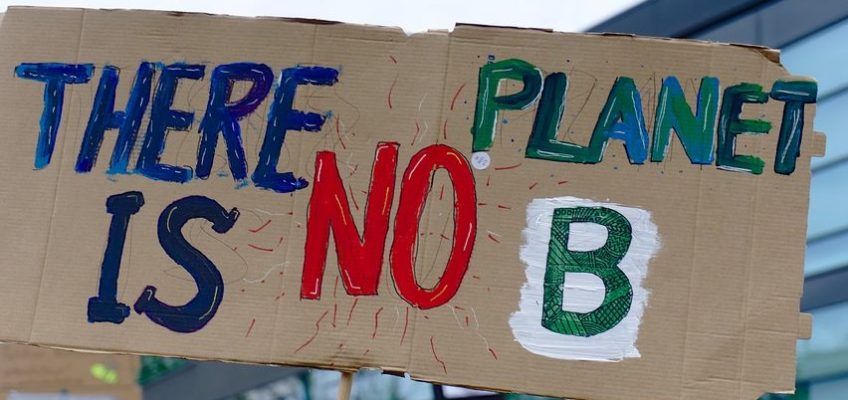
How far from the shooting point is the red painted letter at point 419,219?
2131 mm

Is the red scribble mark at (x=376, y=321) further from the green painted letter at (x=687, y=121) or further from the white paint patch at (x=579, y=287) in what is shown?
the green painted letter at (x=687, y=121)

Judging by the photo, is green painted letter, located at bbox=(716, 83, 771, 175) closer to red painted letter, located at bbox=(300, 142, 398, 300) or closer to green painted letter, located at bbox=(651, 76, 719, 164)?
green painted letter, located at bbox=(651, 76, 719, 164)

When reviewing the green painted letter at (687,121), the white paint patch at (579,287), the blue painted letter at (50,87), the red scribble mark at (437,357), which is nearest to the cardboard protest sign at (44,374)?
the blue painted letter at (50,87)

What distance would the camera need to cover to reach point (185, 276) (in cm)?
220

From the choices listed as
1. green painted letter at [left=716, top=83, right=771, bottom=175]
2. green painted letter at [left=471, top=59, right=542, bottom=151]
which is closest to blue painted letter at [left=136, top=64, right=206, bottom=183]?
green painted letter at [left=471, top=59, right=542, bottom=151]

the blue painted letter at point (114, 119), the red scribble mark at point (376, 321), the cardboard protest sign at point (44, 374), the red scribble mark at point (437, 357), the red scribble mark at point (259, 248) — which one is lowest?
the cardboard protest sign at point (44, 374)

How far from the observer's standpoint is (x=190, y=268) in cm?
220

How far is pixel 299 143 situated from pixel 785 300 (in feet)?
3.15

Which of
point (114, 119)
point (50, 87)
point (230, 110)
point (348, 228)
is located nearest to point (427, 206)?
point (348, 228)

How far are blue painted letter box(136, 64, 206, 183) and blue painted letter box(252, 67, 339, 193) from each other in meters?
0.15

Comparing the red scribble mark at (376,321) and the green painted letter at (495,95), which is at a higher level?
the green painted letter at (495,95)

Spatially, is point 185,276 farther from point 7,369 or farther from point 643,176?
point 7,369

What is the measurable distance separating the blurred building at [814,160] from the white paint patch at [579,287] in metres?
1.98

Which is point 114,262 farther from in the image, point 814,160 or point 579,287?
point 814,160
